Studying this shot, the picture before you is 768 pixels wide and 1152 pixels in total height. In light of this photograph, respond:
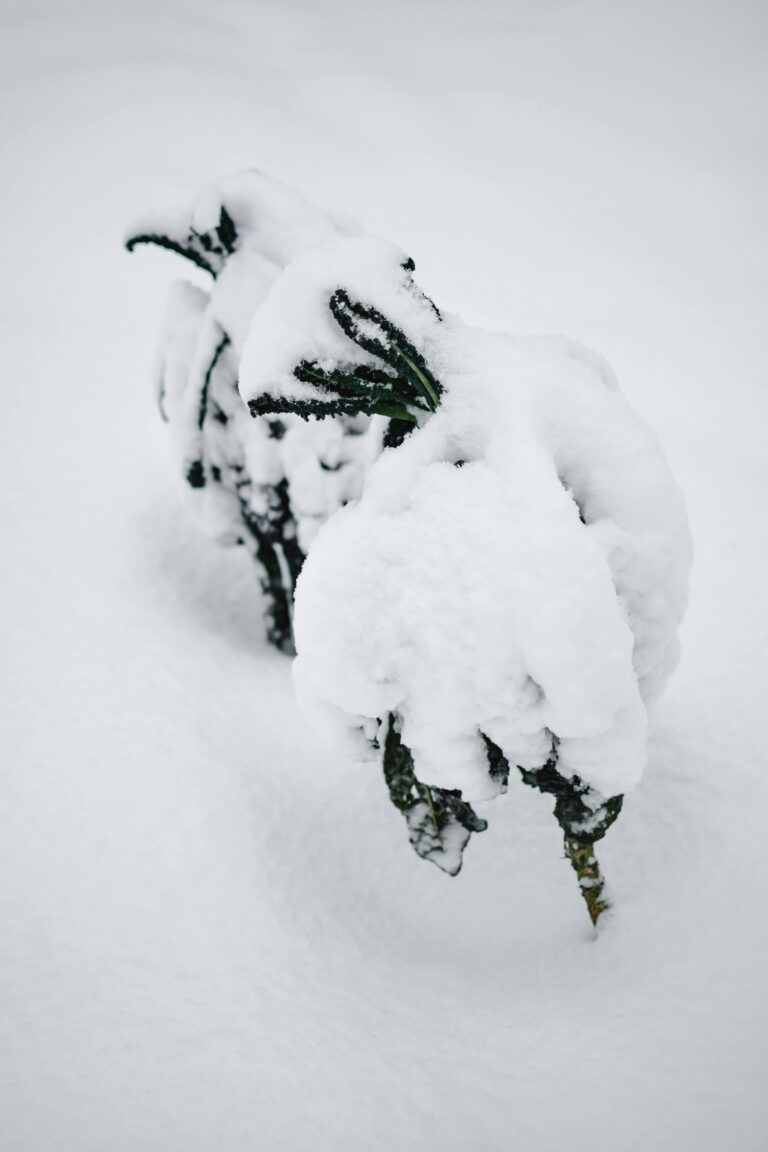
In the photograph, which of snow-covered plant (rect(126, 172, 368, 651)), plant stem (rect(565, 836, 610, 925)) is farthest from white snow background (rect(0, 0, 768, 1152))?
snow-covered plant (rect(126, 172, 368, 651))

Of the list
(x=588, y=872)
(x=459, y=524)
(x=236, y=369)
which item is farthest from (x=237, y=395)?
(x=588, y=872)

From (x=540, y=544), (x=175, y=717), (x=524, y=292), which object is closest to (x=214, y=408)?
(x=175, y=717)

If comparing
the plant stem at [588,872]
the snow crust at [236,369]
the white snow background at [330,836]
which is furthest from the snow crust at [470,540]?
the snow crust at [236,369]

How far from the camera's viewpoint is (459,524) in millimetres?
1239

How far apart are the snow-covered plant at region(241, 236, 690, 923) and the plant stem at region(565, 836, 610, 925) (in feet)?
0.62

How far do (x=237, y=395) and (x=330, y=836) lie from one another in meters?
1.38

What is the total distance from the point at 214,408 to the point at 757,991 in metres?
2.10

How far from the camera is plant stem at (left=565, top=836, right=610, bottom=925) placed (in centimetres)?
150

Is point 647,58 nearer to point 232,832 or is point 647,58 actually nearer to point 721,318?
point 721,318

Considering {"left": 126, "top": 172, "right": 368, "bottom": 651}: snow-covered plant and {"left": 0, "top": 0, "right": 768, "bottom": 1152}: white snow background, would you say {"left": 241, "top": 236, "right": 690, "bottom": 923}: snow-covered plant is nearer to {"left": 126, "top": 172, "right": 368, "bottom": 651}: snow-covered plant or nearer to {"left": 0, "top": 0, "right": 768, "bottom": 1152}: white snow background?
{"left": 0, "top": 0, "right": 768, "bottom": 1152}: white snow background

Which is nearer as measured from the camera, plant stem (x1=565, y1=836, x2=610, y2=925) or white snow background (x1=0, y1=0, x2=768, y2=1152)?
white snow background (x1=0, y1=0, x2=768, y2=1152)

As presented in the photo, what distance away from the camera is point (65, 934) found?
4.95ft

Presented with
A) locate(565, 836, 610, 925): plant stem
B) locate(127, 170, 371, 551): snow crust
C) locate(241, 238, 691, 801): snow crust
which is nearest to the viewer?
locate(241, 238, 691, 801): snow crust

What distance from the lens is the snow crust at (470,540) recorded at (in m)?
1.20
